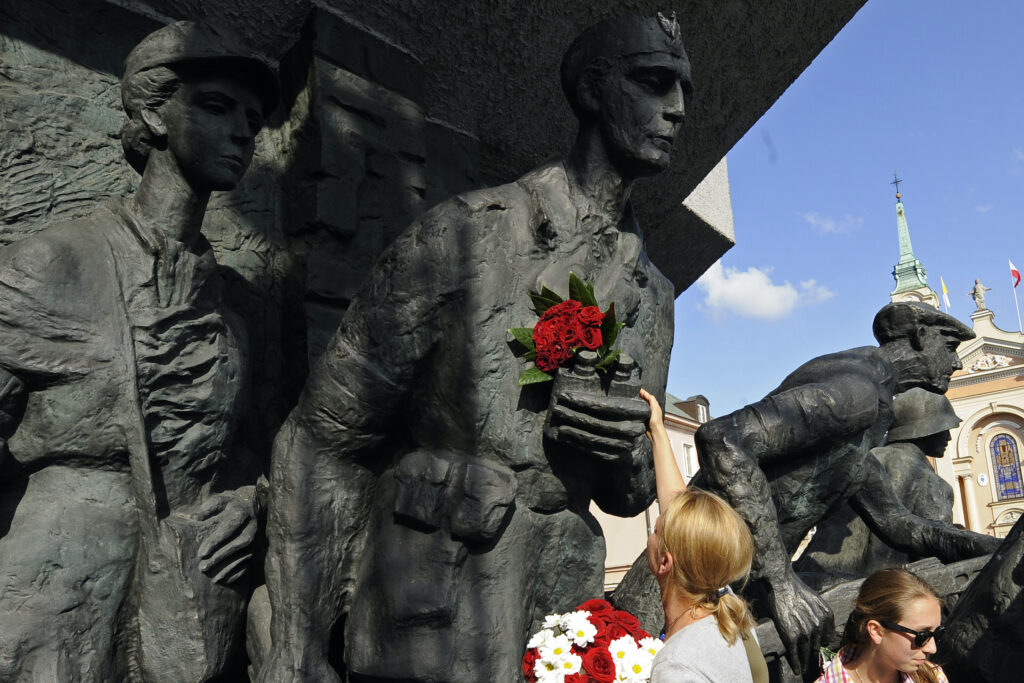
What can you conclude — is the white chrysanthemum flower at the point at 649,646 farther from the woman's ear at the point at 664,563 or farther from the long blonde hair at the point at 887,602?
the long blonde hair at the point at 887,602

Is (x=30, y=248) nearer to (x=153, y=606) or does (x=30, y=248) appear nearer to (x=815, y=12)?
(x=153, y=606)

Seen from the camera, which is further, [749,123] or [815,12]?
[749,123]

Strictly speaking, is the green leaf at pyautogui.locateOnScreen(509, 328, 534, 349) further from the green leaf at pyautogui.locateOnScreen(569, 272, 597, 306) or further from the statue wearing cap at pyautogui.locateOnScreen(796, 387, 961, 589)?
the statue wearing cap at pyautogui.locateOnScreen(796, 387, 961, 589)

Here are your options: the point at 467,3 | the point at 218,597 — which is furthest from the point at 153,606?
the point at 467,3

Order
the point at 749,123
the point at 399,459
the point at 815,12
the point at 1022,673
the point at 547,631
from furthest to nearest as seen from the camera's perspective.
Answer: the point at 749,123 → the point at 815,12 → the point at 1022,673 → the point at 399,459 → the point at 547,631

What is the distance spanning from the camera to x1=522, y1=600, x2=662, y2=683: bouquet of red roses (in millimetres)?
2297

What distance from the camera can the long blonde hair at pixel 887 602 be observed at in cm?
259

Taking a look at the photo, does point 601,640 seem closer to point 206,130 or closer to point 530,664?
point 530,664

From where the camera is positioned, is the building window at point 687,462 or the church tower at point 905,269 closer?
the building window at point 687,462

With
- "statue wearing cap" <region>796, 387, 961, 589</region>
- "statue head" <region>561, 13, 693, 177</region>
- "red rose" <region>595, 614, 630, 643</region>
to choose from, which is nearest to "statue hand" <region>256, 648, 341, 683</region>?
"red rose" <region>595, 614, 630, 643</region>

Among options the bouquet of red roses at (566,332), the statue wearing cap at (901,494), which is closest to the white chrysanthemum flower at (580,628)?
the bouquet of red roses at (566,332)

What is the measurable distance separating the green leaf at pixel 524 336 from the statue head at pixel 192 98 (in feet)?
3.18

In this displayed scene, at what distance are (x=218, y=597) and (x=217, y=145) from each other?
49.8 inches

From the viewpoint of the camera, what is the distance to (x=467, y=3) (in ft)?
12.5
